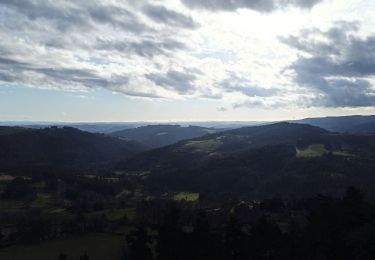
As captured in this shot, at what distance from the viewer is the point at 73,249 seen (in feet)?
455

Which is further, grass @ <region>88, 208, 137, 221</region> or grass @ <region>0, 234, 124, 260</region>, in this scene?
grass @ <region>88, 208, 137, 221</region>

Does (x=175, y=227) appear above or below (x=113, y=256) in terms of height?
above

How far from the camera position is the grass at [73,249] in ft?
426

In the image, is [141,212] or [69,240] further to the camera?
[141,212]

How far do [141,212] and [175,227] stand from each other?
4640 inches

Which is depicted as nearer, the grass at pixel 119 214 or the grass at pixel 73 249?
the grass at pixel 73 249

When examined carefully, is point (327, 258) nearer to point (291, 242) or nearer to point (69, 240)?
point (291, 242)

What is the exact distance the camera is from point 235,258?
71.1m

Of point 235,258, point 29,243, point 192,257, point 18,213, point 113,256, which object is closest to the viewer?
point 192,257

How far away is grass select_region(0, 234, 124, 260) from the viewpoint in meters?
130

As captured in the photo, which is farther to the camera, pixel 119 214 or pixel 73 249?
pixel 119 214

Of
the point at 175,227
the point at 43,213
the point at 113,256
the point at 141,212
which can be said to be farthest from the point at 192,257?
the point at 43,213

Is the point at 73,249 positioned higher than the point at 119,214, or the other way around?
the point at 119,214

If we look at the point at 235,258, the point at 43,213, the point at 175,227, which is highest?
the point at 175,227
